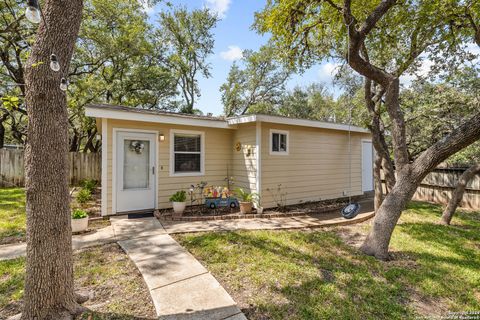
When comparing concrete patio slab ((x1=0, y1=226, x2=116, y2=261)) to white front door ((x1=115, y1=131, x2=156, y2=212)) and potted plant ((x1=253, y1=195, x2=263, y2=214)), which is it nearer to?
white front door ((x1=115, y1=131, x2=156, y2=212))

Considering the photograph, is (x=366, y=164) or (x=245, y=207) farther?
(x=366, y=164)

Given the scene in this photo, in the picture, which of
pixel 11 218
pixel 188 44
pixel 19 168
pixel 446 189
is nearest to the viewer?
pixel 11 218

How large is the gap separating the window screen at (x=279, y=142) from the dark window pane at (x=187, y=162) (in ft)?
7.53

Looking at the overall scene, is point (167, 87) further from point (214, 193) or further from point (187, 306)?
point (187, 306)

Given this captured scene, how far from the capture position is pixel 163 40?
623 inches

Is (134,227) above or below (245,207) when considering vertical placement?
below

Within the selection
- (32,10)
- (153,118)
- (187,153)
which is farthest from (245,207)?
(32,10)

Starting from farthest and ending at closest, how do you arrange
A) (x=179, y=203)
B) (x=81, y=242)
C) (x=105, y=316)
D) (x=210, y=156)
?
(x=210, y=156), (x=179, y=203), (x=81, y=242), (x=105, y=316)

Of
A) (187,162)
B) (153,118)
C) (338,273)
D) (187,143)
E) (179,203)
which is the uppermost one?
(153,118)

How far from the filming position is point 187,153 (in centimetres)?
694

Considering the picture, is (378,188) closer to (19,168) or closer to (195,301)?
(195,301)

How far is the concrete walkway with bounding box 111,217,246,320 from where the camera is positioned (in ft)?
7.95

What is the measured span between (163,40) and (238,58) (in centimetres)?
626

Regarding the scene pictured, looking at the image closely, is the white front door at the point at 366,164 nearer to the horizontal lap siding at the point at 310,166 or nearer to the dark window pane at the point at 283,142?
the horizontal lap siding at the point at 310,166
